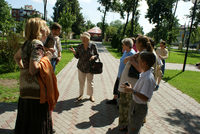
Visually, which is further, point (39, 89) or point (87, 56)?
point (87, 56)

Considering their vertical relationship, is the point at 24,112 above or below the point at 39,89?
below

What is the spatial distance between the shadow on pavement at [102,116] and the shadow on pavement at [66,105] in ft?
1.72

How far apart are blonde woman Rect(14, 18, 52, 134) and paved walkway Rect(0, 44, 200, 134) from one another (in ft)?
3.32

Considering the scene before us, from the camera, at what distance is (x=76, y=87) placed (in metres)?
6.24

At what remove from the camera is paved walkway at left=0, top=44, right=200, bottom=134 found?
348cm

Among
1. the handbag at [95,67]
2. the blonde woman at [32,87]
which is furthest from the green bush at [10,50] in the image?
the blonde woman at [32,87]

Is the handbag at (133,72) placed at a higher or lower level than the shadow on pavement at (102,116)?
higher

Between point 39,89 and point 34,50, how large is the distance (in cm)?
55

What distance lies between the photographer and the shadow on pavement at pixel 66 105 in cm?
427

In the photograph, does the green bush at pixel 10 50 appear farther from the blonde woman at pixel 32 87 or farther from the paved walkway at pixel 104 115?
the blonde woman at pixel 32 87

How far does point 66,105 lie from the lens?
4.56 m

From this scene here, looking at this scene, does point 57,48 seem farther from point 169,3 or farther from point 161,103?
point 169,3

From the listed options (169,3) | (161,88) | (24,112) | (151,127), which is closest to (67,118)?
(24,112)

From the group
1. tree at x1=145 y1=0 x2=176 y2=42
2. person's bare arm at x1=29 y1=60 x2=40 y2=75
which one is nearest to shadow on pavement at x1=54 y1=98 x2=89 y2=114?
person's bare arm at x1=29 y1=60 x2=40 y2=75
